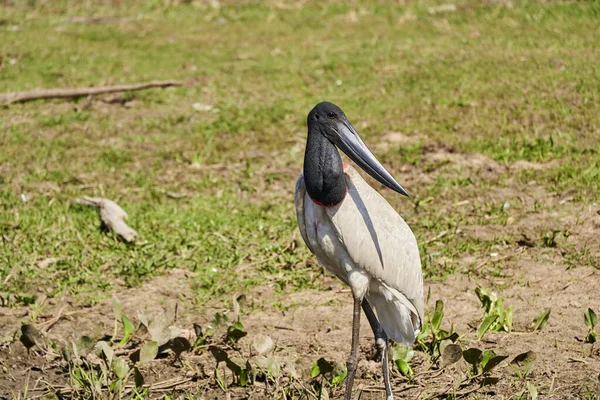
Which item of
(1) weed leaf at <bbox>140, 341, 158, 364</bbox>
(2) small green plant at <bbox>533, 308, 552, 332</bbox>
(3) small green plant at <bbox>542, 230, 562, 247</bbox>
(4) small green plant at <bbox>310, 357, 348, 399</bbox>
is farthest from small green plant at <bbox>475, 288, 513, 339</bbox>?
(1) weed leaf at <bbox>140, 341, 158, 364</bbox>

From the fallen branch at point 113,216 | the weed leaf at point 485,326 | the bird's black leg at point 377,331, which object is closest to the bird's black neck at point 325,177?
the bird's black leg at point 377,331

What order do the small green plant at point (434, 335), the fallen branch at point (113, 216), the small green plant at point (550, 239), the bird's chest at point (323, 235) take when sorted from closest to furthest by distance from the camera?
the bird's chest at point (323, 235) < the small green plant at point (434, 335) < the small green plant at point (550, 239) < the fallen branch at point (113, 216)

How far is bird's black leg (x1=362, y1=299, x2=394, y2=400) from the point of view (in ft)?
11.7

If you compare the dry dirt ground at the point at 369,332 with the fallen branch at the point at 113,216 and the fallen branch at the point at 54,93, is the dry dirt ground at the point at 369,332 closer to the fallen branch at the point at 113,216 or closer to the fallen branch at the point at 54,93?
the fallen branch at the point at 113,216

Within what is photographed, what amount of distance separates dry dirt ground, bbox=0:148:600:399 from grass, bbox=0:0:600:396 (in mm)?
87

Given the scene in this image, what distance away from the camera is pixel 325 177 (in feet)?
11.1

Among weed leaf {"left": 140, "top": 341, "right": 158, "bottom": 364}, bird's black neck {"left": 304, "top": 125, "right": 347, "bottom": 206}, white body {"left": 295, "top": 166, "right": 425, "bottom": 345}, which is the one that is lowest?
weed leaf {"left": 140, "top": 341, "right": 158, "bottom": 364}

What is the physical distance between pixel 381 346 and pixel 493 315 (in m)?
0.62

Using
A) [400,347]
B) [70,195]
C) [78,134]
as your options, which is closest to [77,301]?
[70,195]

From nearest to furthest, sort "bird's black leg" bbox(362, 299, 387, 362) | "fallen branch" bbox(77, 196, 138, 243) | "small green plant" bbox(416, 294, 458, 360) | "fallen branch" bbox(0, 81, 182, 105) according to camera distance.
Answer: "bird's black leg" bbox(362, 299, 387, 362)
"small green plant" bbox(416, 294, 458, 360)
"fallen branch" bbox(77, 196, 138, 243)
"fallen branch" bbox(0, 81, 182, 105)

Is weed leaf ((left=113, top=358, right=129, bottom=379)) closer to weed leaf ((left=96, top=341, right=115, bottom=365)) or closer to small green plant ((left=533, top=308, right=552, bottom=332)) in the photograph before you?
weed leaf ((left=96, top=341, right=115, bottom=365))

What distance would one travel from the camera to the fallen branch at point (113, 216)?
5238 mm

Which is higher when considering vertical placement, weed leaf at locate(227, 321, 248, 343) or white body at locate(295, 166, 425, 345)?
white body at locate(295, 166, 425, 345)

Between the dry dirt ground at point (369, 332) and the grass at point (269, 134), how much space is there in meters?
0.09
